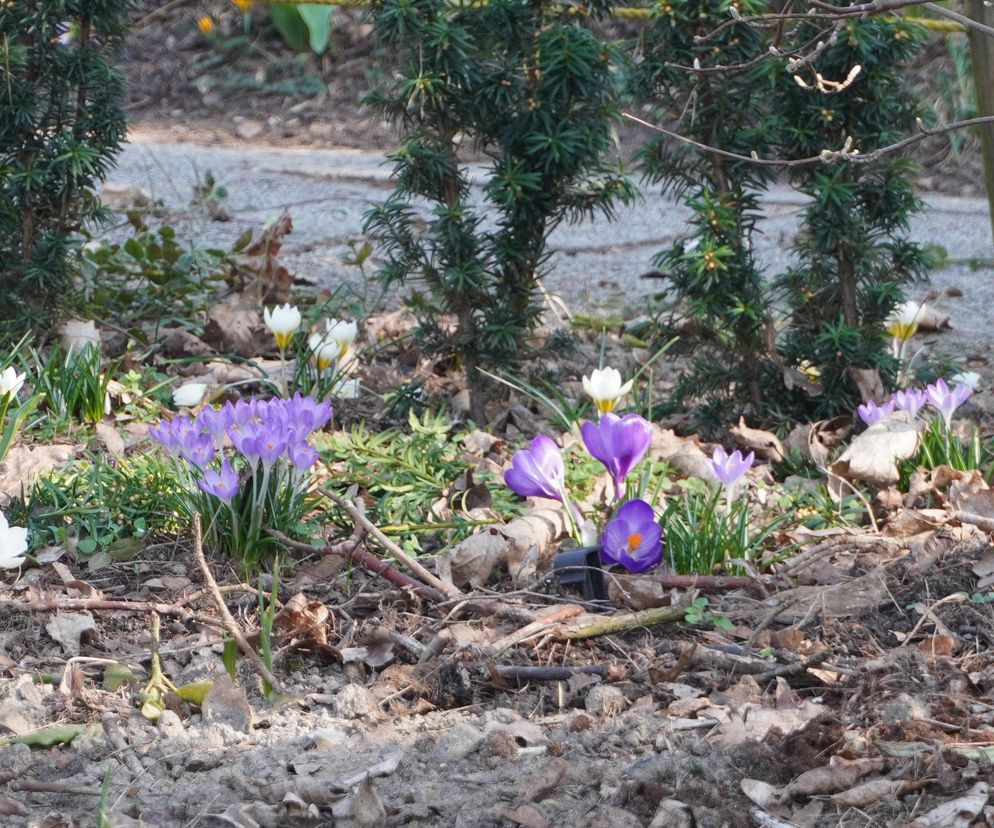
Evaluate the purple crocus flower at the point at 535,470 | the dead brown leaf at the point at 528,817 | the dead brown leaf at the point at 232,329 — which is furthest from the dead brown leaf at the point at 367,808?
the dead brown leaf at the point at 232,329

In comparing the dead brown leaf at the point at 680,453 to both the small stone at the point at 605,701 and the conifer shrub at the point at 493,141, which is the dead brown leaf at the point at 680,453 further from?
the small stone at the point at 605,701

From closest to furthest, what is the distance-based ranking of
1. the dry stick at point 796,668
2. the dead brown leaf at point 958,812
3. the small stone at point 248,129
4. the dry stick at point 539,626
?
the dead brown leaf at point 958,812
the dry stick at point 796,668
the dry stick at point 539,626
the small stone at point 248,129

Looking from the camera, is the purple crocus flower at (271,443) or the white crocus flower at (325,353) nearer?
the purple crocus flower at (271,443)

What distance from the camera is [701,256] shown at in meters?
3.57

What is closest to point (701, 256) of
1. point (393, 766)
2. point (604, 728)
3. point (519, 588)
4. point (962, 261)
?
point (519, 588)

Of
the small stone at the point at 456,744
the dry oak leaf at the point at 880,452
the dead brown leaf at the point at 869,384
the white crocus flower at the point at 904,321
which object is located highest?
the white crocus flower at the point at 904,321

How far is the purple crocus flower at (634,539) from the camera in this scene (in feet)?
8.77

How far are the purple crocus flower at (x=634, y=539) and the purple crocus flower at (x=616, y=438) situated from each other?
0.52ft

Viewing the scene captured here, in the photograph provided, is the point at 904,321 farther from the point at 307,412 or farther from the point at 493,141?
the point at 307,412

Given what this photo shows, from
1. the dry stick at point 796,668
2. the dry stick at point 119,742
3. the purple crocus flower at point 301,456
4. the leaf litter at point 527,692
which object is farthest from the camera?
the purple crocus flower at point 301,456

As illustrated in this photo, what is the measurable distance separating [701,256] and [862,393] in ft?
2.00

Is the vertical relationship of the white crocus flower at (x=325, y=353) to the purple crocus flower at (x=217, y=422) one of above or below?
below

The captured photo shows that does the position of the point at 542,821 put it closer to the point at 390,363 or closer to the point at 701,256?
the point at 701,256

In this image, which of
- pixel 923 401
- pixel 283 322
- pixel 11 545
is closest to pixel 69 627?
pixel 11 545
